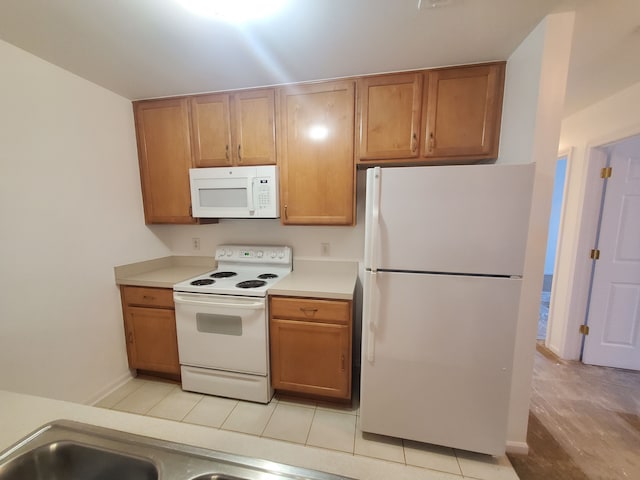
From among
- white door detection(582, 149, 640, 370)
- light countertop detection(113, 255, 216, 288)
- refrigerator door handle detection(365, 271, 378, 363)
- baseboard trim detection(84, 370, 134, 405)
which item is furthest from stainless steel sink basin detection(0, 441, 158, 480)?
white door detection(582, 149, 640, 370)

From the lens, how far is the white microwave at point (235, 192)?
6.50 ft

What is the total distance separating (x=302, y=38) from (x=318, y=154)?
2.28 ft

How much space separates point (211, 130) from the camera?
80.7 inches

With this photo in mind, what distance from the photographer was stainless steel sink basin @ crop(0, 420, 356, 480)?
1.96 ft

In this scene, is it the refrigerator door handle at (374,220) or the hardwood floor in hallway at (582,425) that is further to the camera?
the hardwood floor in hallway at (582,425)

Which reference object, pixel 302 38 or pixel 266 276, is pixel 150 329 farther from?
pixel 302 38

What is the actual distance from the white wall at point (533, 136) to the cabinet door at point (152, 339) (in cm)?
239

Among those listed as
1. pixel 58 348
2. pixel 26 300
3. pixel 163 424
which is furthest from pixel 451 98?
pixel 58 348

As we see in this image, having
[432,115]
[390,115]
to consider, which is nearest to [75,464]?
[390,115]

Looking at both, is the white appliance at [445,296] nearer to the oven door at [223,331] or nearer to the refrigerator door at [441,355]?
the refrigerator door at [441,355]

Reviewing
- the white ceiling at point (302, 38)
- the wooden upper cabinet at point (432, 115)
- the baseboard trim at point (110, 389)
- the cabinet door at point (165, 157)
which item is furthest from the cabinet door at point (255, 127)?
the baseboard trim at point (110, 389)

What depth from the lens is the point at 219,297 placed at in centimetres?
185

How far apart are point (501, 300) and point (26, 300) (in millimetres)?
2687

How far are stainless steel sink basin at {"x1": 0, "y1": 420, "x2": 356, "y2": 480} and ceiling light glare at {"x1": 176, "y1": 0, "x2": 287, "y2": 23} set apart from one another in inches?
64.3
